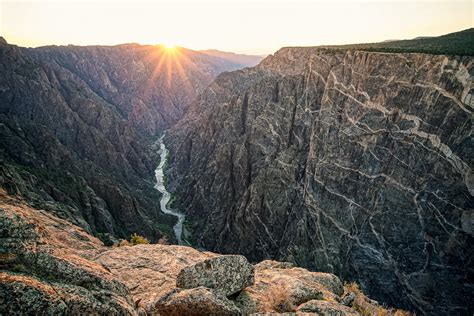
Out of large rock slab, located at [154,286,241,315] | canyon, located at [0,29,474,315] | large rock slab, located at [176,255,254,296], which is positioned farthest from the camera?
large rock slab, located at [176,255,254,296]

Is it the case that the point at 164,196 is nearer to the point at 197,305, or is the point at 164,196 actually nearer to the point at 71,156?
the point at 71,156

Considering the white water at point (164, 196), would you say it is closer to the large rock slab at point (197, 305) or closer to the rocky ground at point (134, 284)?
the rocky ground at point (134, 284)

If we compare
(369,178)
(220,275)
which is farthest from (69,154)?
(220,275)

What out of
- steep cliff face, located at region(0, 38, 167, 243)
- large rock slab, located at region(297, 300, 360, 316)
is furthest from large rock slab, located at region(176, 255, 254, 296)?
steep cliff face, located at region(0, 38, 167, 243)

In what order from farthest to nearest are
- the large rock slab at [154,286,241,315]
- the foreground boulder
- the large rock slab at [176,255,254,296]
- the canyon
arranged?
the large rock slab at [176,255,254,296] → the canyon → the large rock slab at [154,286,241,315] → the foreground boulder

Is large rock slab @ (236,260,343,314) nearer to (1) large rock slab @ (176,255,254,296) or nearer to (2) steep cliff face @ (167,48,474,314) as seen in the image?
(1) large rock slab @ (176,255,254,296)

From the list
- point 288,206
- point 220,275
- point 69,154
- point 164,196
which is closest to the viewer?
point 220,275
